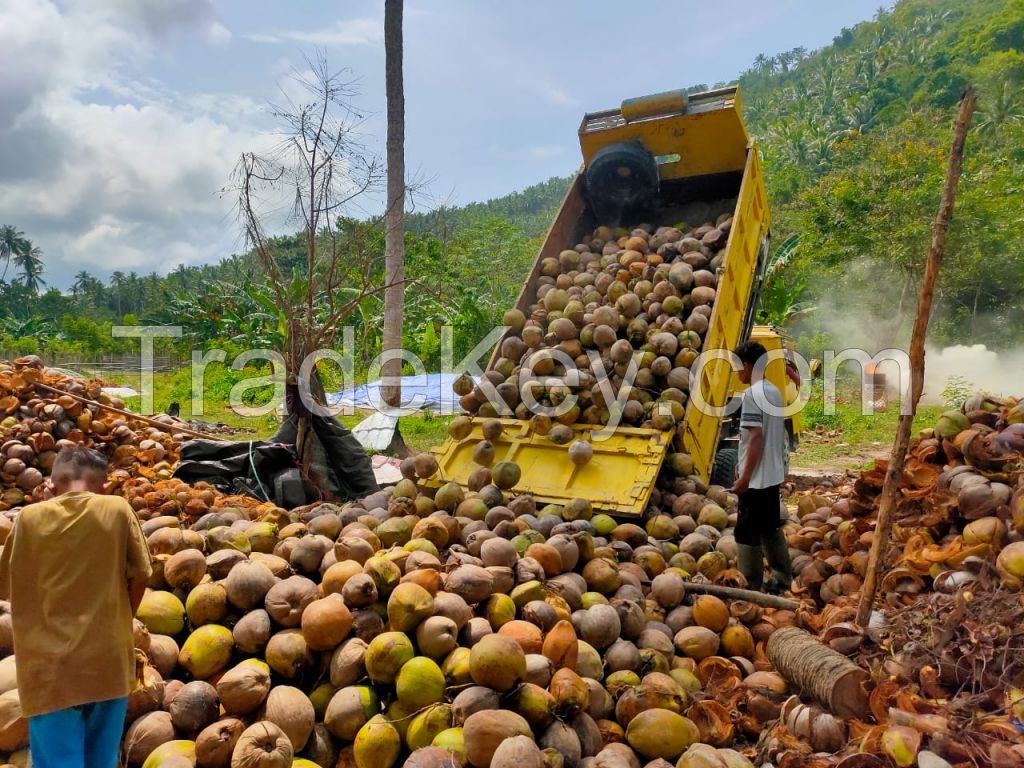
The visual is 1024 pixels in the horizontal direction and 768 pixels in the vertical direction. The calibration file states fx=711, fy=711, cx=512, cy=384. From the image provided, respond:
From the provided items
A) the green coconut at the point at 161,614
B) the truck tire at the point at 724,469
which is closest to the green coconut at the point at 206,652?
the green coconut at the point at 161,614

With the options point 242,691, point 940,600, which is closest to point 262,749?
point 242,691

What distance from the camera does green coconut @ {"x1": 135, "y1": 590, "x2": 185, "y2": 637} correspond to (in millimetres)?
3330

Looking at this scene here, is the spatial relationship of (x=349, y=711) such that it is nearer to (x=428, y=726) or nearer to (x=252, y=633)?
(x=428, y=726)

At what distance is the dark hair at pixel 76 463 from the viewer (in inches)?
111

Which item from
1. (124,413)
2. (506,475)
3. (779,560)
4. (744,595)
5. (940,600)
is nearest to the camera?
(940,600)

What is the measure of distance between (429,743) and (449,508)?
91.9 inches

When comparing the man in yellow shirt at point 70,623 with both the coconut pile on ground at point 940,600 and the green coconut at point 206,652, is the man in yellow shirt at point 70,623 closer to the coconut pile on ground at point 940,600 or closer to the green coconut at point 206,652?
the green coconut at point 206,652

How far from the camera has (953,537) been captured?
13.1 ft

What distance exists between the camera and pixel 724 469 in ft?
23.7

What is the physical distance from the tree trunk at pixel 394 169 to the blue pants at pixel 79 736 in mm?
8523

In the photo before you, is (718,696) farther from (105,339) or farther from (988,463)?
(105,339)

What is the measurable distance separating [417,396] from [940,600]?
12.8m

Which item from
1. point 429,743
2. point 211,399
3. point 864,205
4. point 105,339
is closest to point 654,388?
point 429,743

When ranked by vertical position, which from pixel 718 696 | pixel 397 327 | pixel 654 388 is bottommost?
pixel 718 696
